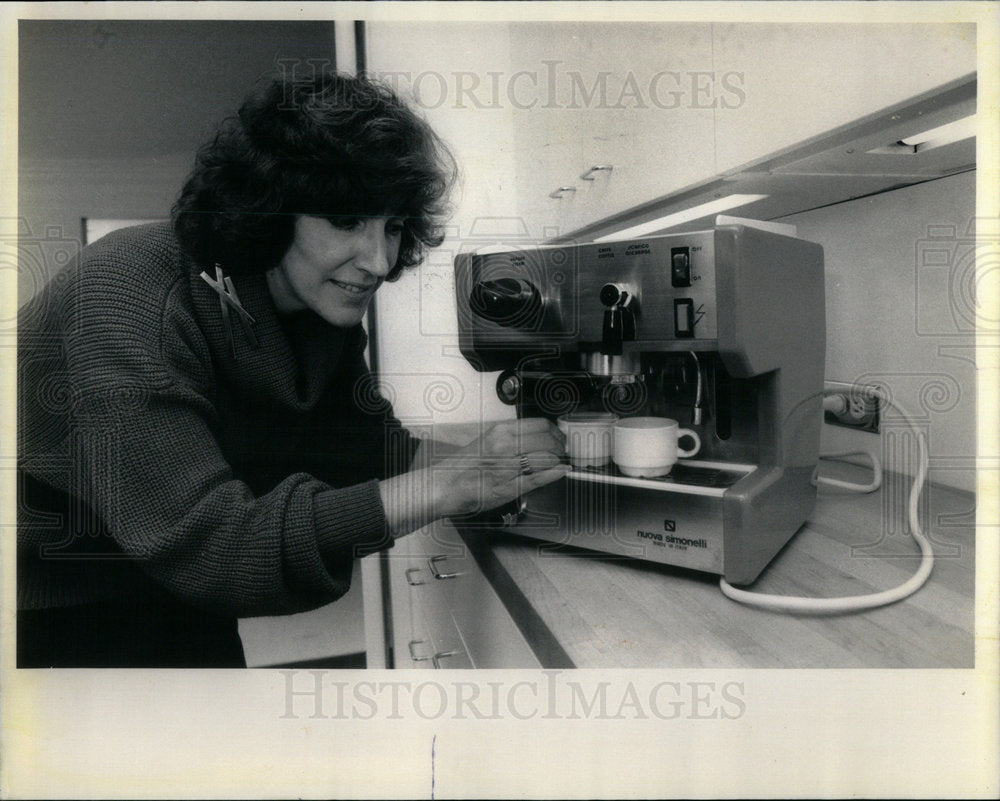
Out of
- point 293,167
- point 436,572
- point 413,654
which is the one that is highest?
point 293,167

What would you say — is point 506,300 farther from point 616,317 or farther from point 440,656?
point 440,656

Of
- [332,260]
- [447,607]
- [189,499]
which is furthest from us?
[447,607]

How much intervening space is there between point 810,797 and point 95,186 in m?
0.91

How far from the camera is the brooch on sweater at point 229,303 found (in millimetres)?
634

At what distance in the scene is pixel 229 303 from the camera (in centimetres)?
64

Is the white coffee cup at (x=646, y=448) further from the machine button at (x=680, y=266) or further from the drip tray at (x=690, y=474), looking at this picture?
the machine button at (x=680, y=266)

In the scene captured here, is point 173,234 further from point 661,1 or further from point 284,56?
point 661,1

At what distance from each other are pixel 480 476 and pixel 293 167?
1.17ft

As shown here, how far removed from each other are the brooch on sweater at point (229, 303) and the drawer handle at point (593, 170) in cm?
40

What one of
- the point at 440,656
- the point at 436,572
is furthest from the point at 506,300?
the point at 440,656

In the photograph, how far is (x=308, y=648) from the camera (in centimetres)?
73

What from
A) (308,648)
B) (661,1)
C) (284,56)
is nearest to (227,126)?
(284,56)

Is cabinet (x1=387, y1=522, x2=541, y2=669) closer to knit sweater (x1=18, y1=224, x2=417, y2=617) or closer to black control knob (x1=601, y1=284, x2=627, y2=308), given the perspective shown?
knit sweater (x1=18, y1=224, x2=417, y2=617)

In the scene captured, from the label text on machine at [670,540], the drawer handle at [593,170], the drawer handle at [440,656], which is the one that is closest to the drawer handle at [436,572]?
the drawer handle at [440,656]
